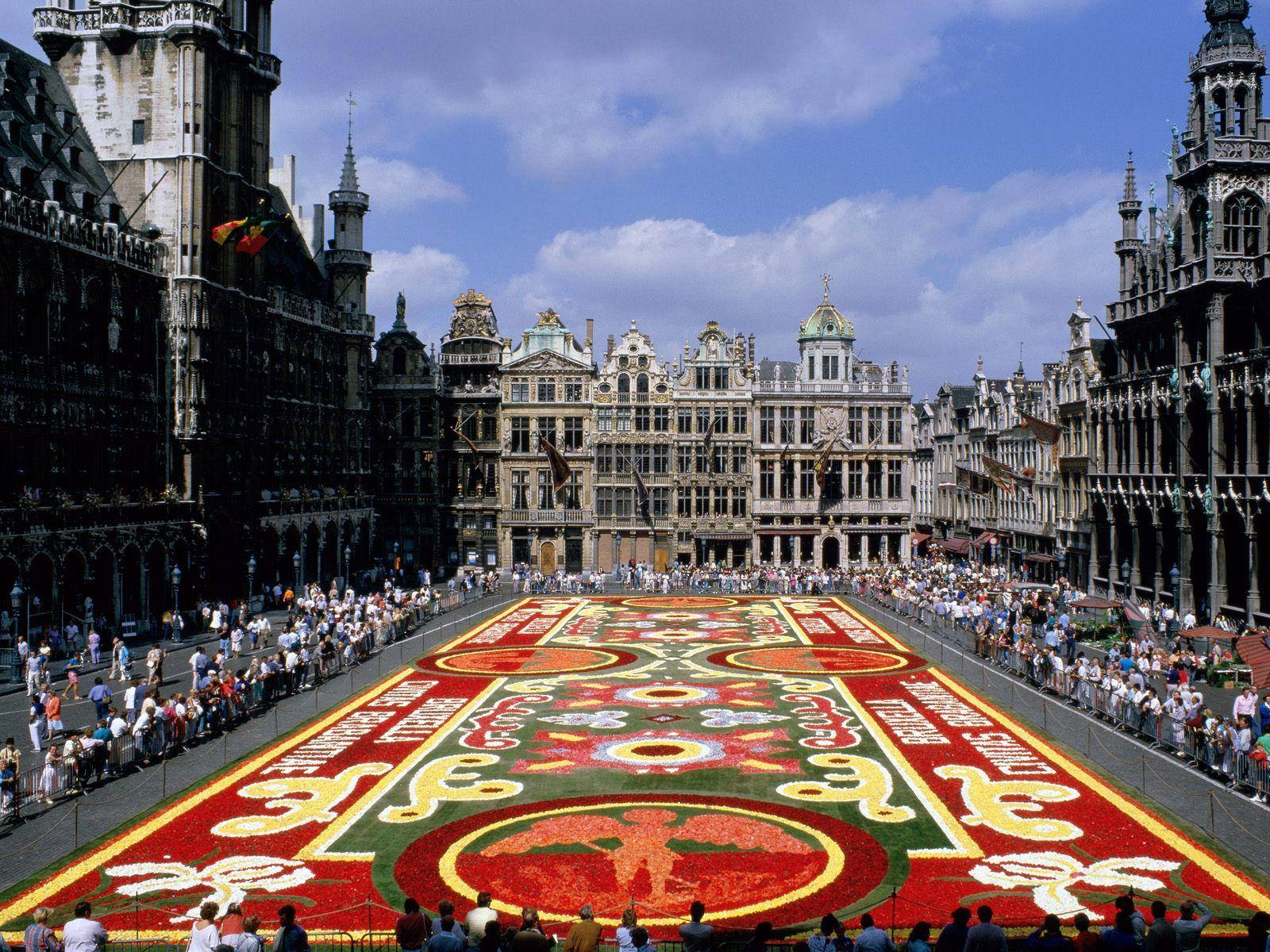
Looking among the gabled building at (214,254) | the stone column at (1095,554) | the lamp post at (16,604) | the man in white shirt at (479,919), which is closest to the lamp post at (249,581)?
the gabled building at (214,254)

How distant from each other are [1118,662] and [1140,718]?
565 cm

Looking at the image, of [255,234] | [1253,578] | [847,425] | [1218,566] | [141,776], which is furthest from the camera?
[847,425]

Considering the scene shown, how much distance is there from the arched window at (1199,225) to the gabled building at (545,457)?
43250mm

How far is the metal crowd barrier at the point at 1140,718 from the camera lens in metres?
24.8

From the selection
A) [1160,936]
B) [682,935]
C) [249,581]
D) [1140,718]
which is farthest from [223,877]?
A: [249,581]

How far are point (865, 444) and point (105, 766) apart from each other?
68900 mm

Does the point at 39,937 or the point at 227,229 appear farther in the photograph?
the point at 227,229

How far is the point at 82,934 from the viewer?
1411cm

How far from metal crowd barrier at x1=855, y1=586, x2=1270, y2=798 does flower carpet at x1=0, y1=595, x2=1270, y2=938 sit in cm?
310

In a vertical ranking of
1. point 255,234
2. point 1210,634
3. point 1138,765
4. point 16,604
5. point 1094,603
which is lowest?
point 1138,765

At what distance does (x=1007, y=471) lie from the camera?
7044 centimetres

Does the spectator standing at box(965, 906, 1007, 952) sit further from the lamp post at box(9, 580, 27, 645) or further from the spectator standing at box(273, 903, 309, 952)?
the lamp post at box(9, 580, 27, 645)

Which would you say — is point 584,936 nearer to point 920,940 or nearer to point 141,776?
point 920,940

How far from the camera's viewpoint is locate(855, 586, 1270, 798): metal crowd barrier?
24.8 m
